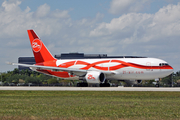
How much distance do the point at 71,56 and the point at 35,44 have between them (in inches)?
4395

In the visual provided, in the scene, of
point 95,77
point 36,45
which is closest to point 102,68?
point 95,77

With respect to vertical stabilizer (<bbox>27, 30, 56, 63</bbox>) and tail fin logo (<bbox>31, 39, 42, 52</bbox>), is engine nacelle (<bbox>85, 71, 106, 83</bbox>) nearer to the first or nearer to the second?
vertical stabilizer (<bbox>27, 30, 56, 63</bbox>)

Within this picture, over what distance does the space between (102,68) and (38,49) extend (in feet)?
41.7

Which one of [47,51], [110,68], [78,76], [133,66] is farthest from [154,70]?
[47,51]

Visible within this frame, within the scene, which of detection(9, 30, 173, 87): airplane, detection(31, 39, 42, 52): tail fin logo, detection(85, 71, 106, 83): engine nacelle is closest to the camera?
detection(9, 30, 173, 87): airplane

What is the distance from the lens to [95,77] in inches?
1660

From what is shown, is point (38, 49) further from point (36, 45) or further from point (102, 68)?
point (102, 68)

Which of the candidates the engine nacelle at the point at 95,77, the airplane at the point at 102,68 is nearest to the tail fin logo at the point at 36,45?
the airplane at the point at 102,68

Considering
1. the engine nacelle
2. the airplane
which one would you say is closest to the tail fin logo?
the airplane

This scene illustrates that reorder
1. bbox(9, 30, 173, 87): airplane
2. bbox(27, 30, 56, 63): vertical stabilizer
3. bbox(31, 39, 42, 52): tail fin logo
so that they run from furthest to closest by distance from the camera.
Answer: bbox(31, 39, 42, 52): tail fin logo → bbox(27, 30, 56, 63): vertical stabilizer → bbox(9, 30, 173, 87): airplane

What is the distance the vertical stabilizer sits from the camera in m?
50.1

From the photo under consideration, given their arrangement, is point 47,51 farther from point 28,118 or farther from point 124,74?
point 28,118

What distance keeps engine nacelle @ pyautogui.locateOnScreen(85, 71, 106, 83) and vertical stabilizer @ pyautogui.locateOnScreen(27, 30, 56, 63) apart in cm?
979

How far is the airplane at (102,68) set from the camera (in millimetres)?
41531
